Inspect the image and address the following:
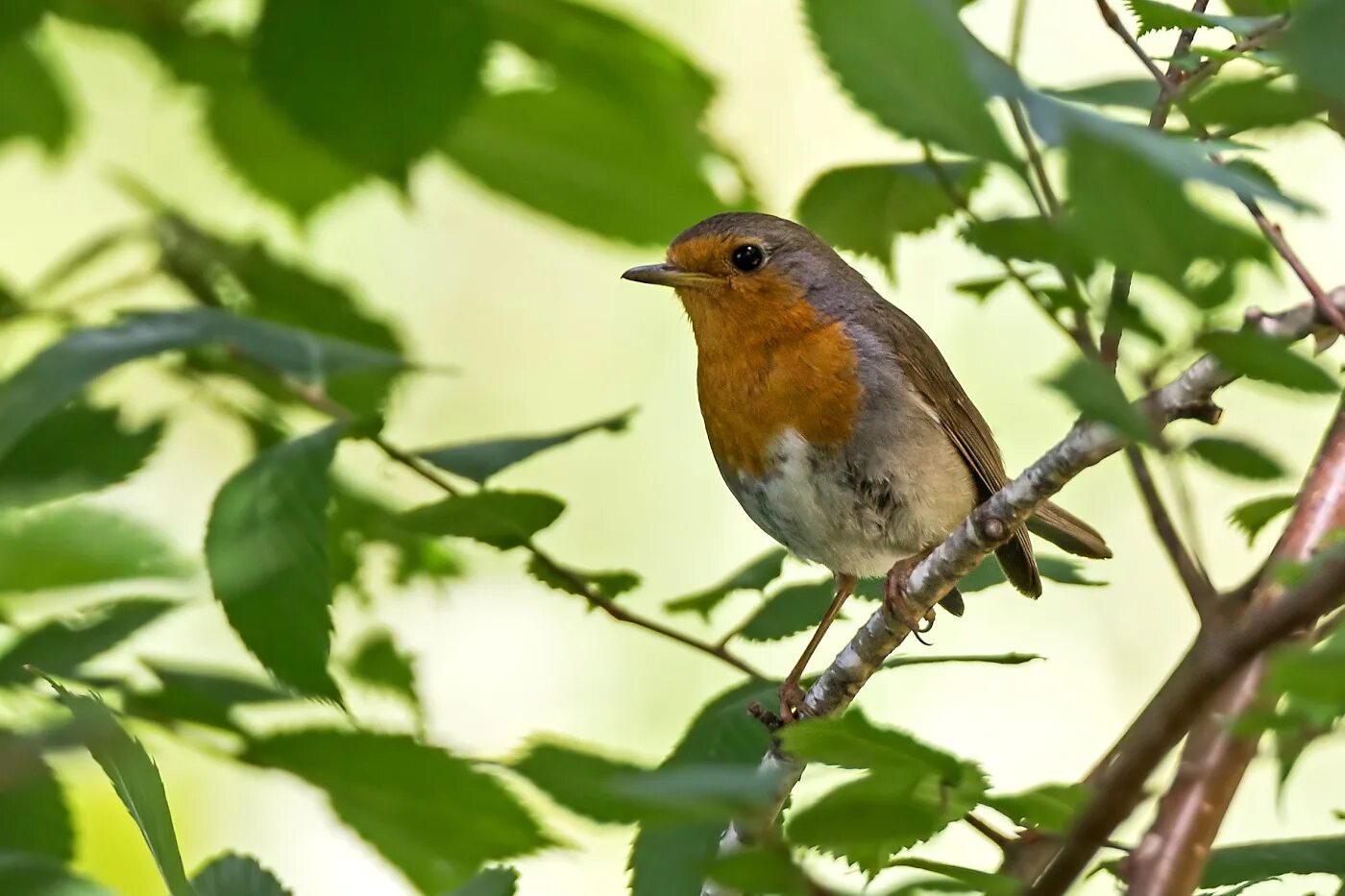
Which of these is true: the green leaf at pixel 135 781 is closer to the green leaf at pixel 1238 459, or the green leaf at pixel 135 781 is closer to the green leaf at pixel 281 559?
the green leaf at pixel 281 559

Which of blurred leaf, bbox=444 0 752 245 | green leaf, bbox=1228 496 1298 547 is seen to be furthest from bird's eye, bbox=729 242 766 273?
green leaf, bbox=1228 496 1298 547

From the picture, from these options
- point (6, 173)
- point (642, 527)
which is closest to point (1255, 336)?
point (642, 527)

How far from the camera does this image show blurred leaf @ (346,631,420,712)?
2.86m

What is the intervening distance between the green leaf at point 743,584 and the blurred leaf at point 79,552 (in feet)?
2.82

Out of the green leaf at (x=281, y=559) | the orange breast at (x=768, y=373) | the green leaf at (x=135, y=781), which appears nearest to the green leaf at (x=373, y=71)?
the green leaf at (x=281, y=559)

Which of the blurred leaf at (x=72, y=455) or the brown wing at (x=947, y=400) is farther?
the brown wing at (x=947, y=400)

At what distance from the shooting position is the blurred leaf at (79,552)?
2.51 metres

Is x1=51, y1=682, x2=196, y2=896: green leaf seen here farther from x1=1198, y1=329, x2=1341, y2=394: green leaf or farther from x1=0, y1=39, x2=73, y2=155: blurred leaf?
x1=0, y1=39, x2=73, y2=155: blurred leaf

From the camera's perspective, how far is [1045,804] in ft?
3.76

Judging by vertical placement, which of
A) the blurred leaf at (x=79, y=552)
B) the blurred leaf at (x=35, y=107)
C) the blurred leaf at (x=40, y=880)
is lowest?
the blurred leaf at (x=40, y=880)

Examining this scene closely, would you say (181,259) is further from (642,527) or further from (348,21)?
(642,527)

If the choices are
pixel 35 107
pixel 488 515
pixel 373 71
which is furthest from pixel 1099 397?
pixel 35 107

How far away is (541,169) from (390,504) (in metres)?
0.73

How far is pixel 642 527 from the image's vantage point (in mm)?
5984
